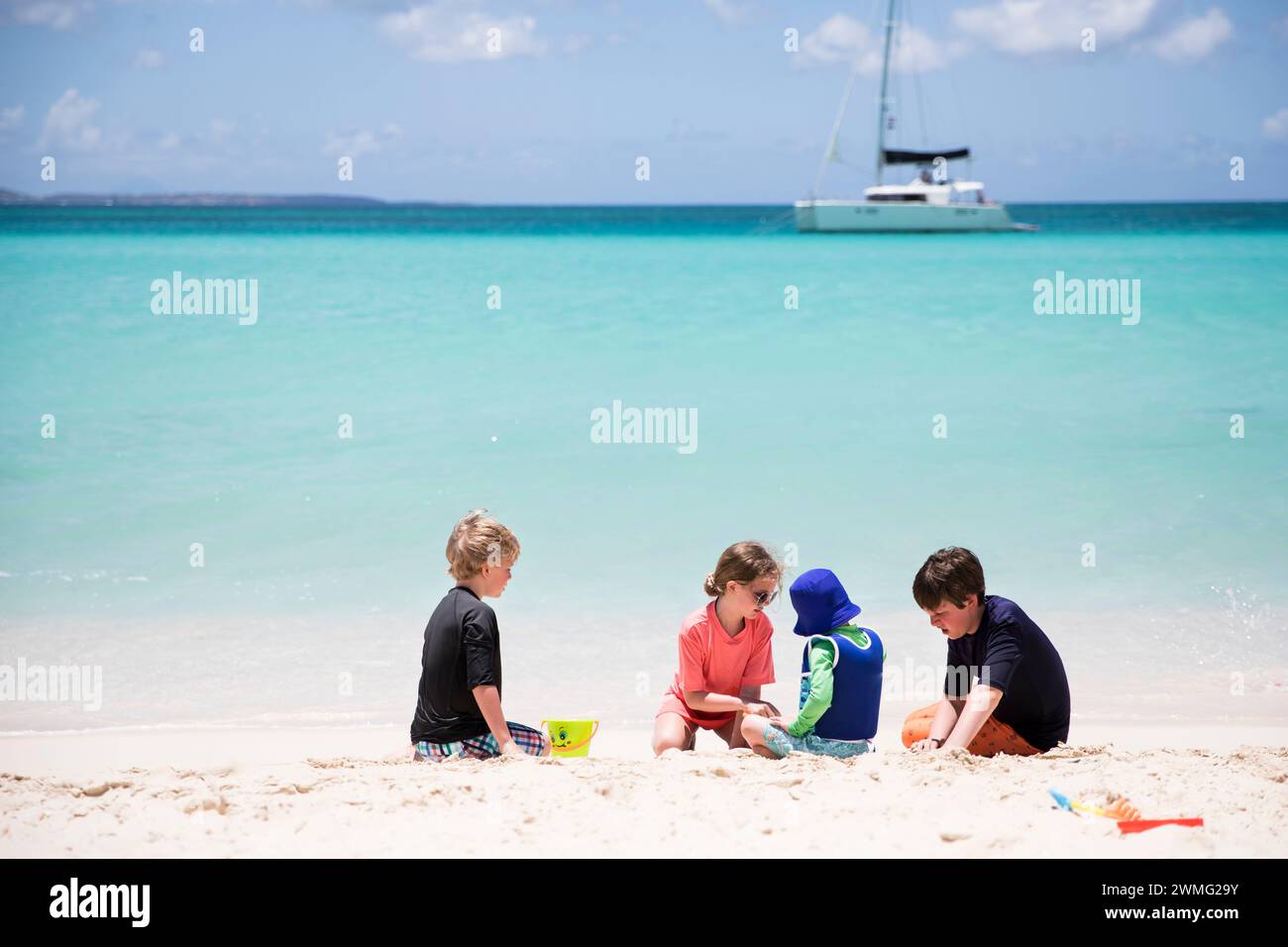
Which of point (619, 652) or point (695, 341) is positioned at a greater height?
point (695, 341)

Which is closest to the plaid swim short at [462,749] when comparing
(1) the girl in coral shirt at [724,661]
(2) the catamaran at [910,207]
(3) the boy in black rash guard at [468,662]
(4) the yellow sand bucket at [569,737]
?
(3) the boy in black rash guard at [468,662]

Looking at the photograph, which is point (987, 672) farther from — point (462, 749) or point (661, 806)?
point (462, 749)

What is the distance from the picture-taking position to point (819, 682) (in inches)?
151

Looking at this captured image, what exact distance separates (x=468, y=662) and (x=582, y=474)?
5.30 m

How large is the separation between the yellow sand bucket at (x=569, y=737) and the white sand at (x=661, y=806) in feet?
1.05

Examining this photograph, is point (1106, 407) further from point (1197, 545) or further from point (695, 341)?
point (695, 341)

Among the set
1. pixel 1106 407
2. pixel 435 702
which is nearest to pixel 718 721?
pixel 435 702

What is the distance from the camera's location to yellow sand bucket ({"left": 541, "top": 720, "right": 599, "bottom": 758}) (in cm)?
416

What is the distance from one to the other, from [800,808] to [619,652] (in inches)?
99.4

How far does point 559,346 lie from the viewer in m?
15.0

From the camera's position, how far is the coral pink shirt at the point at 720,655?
418cm

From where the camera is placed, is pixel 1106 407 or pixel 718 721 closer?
pixel 718 721

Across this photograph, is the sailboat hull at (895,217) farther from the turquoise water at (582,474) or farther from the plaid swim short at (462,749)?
the plaid swim short at (462,749)
